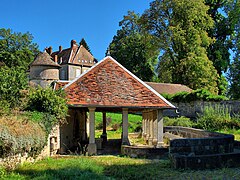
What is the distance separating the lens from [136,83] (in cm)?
1666

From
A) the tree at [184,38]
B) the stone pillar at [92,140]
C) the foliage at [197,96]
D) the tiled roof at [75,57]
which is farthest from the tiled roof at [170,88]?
the stone pillar at [92,140]

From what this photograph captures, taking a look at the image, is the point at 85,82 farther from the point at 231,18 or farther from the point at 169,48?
the point at 231,18

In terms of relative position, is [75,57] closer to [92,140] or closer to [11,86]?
[92,140]

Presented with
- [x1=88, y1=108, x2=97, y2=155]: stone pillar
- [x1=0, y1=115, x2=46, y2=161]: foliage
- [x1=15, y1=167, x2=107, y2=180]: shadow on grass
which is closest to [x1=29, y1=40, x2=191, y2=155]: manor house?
[x1=88, y1=108, x2=97, y2=155]: stone pillar

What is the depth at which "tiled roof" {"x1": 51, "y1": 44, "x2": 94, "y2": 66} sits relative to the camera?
4553 cm

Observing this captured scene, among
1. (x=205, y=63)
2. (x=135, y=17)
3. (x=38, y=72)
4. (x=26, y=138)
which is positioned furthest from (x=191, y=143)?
(x=135, y=17)

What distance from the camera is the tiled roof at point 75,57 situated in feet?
149

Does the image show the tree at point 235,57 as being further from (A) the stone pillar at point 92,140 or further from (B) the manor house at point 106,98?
(A) the stone pillar at point 92,140

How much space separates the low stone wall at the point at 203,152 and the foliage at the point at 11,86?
722 centimetres

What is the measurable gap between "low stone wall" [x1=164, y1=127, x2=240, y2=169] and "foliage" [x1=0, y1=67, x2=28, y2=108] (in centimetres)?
722

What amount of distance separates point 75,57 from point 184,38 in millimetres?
18102

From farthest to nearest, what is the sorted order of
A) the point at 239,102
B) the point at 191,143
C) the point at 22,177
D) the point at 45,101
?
the point at 239,102, the point at 45,101, the point at 191,143, the point at 22,177

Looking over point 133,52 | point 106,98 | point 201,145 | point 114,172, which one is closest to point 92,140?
point 106,98

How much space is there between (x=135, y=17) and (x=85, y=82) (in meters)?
34.4
